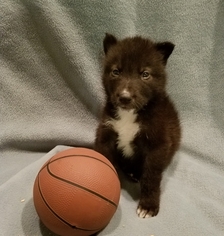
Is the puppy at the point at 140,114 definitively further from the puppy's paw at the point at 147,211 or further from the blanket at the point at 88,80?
the blanket at the point at 88,80

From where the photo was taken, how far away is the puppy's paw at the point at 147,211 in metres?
2.14

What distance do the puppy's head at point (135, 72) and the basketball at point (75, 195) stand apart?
0.54 meters

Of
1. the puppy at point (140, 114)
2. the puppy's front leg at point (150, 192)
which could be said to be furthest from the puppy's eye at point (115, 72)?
the puppy's front leg at point (150, 192)

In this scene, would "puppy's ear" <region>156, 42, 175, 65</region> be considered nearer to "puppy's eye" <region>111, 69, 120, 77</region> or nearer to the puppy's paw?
"puppy's eye" <region>111, 69, 120, 77</region>

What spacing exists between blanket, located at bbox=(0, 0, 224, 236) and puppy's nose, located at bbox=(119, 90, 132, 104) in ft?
2.37

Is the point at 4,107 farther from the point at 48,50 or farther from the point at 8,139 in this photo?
the point at 48,50

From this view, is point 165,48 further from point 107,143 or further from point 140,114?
point 107,143

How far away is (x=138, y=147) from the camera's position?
2.32 m

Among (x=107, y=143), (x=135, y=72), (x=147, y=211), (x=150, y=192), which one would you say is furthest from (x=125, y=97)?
(x=147, y=211)

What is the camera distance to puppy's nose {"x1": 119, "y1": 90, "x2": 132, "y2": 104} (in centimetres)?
206

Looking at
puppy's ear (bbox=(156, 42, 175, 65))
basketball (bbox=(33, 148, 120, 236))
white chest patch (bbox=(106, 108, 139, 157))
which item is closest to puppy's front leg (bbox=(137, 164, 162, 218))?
white chest patch (bbox=(106, 108, 139, 157))

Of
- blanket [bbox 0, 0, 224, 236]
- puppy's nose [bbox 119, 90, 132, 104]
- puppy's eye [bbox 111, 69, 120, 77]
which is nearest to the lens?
puppy's nose [bbox 119, 90, 132, 104]

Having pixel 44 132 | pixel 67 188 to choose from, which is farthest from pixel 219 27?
pixel 67 188

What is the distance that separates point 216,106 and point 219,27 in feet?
2.27
